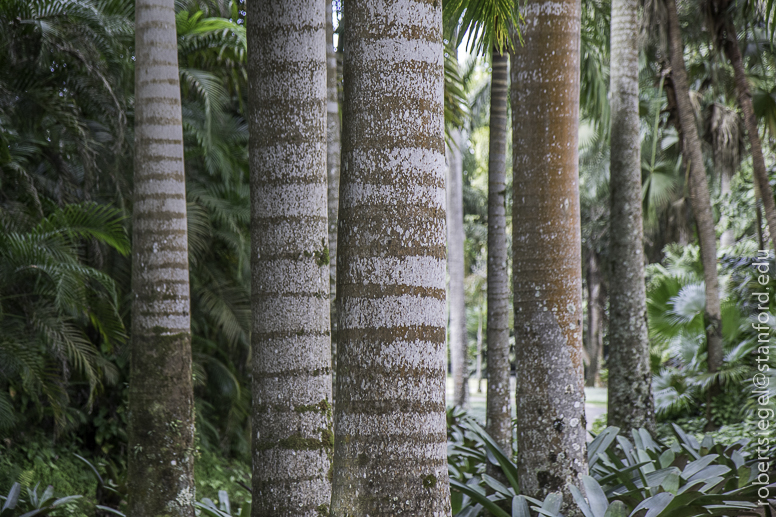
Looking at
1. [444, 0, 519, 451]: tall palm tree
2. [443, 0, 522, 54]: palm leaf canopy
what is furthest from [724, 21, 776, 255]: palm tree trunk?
[443, 0, 522, 54]: palm leaf canopy

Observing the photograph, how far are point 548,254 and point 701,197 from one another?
6098mm

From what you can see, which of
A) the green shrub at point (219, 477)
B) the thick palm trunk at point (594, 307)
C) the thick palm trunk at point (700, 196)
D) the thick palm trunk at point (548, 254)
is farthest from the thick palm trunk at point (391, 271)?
the thick palm trunk at point (594, 307)

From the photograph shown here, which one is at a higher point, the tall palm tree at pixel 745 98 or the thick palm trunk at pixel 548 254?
the tall palm tree at pixel 745 98

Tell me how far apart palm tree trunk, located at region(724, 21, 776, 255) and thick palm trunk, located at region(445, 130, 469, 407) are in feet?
23.0

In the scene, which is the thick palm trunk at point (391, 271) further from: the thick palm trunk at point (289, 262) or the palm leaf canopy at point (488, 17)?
the palm leaf canopy at point (488, 17)

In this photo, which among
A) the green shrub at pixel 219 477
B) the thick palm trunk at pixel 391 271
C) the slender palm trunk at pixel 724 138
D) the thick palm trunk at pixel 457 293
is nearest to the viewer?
the thick palm trunk at pixel 391 271

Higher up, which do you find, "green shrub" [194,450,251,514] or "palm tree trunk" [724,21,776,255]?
"palm tree trunk" [724,21,776,255]

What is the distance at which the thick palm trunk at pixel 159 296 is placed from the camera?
4.51m

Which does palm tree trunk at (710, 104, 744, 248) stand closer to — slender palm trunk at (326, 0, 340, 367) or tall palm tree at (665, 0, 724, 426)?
tall palm tree at (665, 0, 724, 426)

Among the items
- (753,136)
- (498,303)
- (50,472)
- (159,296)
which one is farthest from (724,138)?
(50,472)

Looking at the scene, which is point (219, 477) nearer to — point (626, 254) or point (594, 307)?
point (626, 254)

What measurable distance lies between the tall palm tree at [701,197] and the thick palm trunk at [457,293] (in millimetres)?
6663

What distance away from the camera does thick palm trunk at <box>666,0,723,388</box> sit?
8.88m

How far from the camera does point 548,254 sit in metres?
4.04
